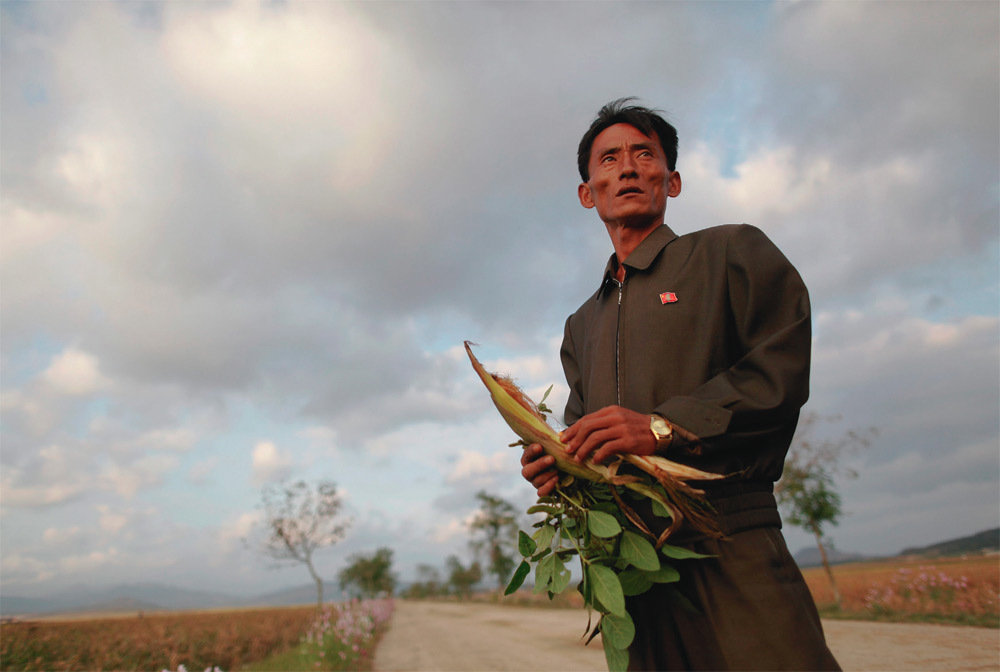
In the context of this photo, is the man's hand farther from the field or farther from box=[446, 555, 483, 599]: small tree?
box=[446, 555, 483, 599]: small tree

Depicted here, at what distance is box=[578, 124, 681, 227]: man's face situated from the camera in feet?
6.47

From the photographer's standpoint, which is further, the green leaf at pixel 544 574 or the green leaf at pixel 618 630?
the green leaf at pixel 544 574

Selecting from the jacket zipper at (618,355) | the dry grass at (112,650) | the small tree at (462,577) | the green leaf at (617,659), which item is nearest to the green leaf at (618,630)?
the green leaf at (617,659)

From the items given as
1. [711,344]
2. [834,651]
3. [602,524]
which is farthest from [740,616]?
[834,651]

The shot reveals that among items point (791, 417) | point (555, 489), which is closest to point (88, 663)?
point (555, 489)

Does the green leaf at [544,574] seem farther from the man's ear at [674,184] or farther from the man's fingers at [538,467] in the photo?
the man's ear at [674,184]

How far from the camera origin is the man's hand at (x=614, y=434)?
1372 mm

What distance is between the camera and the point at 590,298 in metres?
2.29

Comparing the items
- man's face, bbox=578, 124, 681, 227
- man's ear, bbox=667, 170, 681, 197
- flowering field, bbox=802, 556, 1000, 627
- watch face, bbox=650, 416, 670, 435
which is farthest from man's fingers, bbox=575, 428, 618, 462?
flowering field, bbox=802, 556, 1000, 627

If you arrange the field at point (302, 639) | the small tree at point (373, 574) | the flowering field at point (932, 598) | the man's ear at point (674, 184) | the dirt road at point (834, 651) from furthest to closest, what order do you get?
1. the small tree at point (373, 574)
2. the flowering field at point (932, 598)
3. the field at point (302, 639)
4. the dirt road at point (834, 651)
5. the man's ear at point (674, 184)

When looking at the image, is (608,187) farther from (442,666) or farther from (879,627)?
(879,627)

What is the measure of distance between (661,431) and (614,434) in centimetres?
12

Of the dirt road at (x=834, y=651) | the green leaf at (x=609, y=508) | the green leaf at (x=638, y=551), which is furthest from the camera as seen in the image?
the dirt road at (x=834, y=651)

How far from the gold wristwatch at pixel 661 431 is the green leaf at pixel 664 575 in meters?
0.34
